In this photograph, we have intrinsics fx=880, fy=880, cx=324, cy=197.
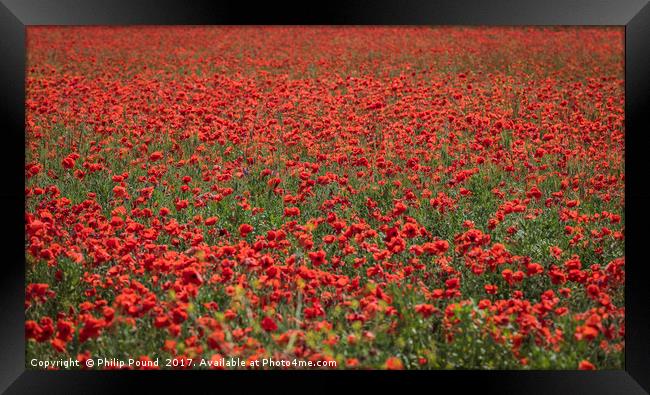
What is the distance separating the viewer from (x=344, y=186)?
15.5 feet

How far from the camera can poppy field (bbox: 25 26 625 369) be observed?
3.89m

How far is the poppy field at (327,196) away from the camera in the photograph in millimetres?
3893

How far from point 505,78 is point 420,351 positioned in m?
1.89

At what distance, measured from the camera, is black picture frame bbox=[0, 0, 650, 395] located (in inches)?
159

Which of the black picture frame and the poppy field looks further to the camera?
the black picture frame

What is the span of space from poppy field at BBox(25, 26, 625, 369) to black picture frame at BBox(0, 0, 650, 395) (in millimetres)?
88

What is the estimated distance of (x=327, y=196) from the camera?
184 inches
